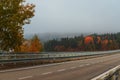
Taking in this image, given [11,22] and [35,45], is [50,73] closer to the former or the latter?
[11,22]

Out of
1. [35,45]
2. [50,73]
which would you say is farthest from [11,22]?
[35,45]

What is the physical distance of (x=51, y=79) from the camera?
1875 centimetres

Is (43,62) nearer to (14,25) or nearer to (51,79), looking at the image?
(14,25)

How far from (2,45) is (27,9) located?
473cm

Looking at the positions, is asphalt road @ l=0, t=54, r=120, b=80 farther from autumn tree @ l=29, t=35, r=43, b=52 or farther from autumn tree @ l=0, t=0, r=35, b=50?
autumn tree @ l=29, t=35, r=43, b=52

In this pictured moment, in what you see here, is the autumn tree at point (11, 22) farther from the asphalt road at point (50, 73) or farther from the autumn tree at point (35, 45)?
the autumn tree at point (35, 45)

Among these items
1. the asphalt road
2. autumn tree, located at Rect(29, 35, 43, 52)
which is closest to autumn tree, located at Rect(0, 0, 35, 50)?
the asphalt road

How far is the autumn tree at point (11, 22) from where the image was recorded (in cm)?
3419

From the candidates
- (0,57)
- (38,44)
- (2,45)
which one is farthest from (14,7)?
(38,44)

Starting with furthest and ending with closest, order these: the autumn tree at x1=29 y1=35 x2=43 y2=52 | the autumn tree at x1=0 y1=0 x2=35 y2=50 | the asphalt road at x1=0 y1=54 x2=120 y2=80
Result: 1. the autumn tree at x1=29 y1=35 x2=43 y2=52
2. the autumn tree at x1=0 y1=0 x2=35 y2=50
3. the asphalt road at x1=0 y1=54 x2=120 y2=80

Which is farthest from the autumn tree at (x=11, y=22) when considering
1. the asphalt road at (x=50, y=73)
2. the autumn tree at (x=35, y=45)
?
the autumn tree at (x=35, y=45)

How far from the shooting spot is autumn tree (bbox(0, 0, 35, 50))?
34188 millimetres

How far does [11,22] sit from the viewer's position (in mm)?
34344

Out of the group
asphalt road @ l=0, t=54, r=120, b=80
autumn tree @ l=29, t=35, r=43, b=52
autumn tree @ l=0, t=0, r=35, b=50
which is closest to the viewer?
asphalt road @ l=0, t=54, r=120, b=80
